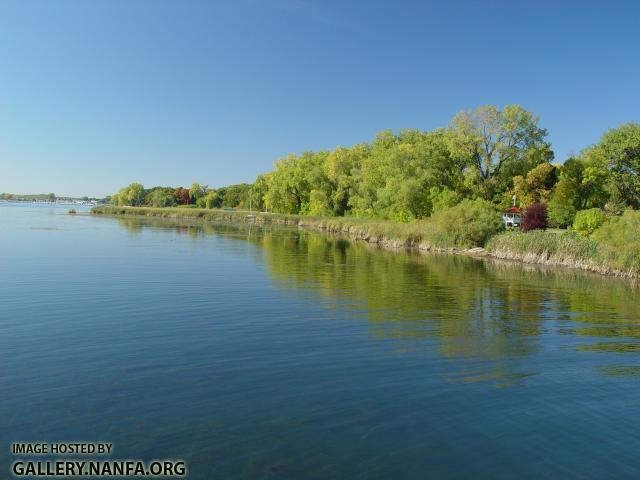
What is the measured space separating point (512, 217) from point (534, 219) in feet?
35.1

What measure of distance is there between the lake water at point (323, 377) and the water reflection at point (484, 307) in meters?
0.14

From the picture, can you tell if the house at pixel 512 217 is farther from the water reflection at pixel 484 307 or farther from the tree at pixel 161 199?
the tree at pixel 161 199

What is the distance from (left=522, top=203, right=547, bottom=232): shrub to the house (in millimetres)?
→ 5234

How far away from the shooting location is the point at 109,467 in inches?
331

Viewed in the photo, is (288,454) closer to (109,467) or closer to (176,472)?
(176,472)

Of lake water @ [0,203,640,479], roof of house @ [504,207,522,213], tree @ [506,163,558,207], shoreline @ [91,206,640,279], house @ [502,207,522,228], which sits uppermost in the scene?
tree @ [506,163,558,207]

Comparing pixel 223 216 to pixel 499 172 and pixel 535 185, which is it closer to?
pixel 499 172

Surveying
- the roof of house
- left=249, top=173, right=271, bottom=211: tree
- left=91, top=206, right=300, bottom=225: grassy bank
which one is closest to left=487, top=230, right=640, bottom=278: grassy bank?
the roof of house

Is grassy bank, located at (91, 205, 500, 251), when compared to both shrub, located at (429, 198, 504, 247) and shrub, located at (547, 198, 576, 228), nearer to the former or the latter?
shrub, located at (429, 198, 504, 247)

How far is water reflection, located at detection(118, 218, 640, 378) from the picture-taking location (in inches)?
622

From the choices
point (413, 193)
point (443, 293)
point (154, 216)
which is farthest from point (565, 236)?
point (154, 216)

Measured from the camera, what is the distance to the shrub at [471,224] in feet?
172

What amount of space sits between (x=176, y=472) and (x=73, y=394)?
4.25m

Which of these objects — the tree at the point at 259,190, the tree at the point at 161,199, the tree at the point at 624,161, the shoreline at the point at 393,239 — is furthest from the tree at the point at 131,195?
the tree at the point at 624,161
